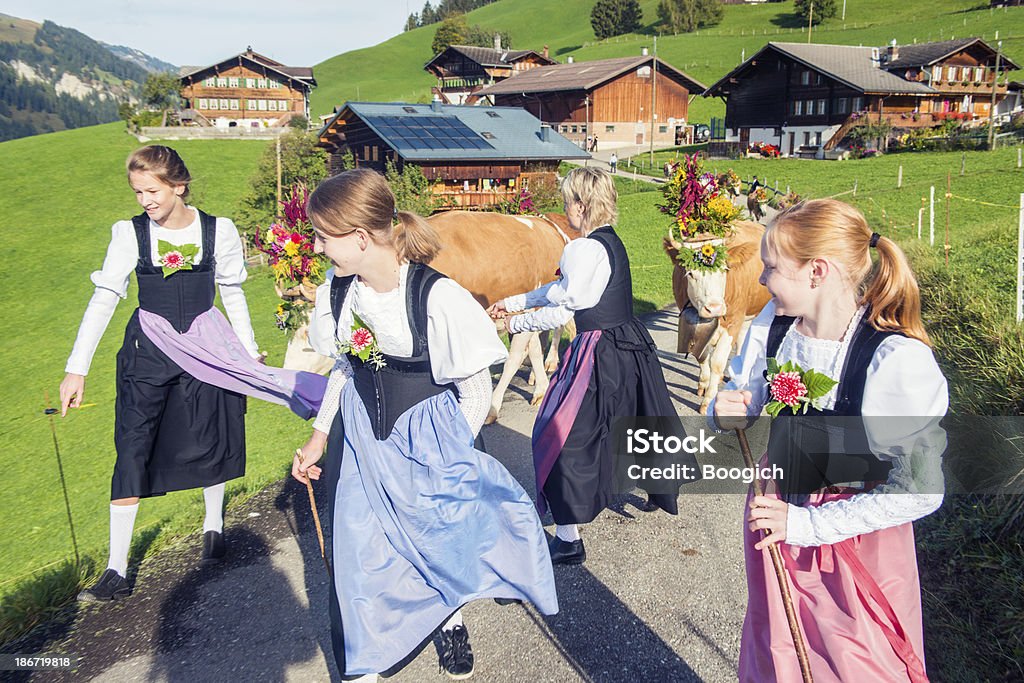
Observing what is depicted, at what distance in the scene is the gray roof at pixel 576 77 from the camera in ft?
188

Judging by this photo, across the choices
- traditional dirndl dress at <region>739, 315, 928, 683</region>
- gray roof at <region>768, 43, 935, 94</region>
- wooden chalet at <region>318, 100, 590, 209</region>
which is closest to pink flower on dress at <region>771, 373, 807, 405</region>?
traditional dirndl dress at <region>739, 315, 928, 683</region>

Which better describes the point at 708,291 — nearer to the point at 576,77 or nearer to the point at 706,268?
the point at 706,268

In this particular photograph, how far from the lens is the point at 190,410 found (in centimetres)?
455

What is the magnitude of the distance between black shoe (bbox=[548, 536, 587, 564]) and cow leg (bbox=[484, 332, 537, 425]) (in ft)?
8.51

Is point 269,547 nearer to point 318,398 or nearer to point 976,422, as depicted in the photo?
point 318,398

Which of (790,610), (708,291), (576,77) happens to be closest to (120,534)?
(790,610)

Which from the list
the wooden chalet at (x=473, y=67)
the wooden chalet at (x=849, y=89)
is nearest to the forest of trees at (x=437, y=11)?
the wooden chalet at (x=473, y=67)

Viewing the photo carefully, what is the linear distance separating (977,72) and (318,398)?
56.8 m

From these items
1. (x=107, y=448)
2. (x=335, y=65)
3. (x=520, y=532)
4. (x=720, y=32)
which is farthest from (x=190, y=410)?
(x=335, y=65)

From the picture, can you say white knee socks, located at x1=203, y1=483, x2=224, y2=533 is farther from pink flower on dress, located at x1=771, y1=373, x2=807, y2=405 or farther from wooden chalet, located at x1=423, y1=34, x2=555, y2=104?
wooden chalet, located at x1=423, y1=34, x2=555, y2=104

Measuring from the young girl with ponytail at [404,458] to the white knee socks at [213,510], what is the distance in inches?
76.2

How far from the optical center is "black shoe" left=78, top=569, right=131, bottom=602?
428cm

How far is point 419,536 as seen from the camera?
9.90 feet

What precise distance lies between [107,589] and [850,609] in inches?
154
